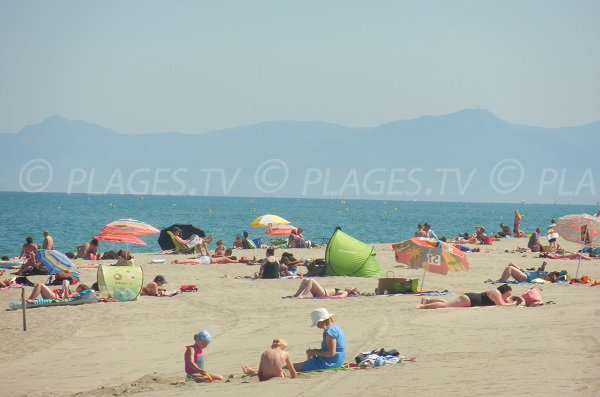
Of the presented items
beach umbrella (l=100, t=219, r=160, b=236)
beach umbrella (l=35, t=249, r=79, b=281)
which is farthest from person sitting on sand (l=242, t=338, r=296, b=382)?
beach umbrella (l=100, t=219, r=160, b=236)

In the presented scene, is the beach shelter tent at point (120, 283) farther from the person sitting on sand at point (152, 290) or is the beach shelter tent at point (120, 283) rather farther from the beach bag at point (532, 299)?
the beach bag at point (532, 299)

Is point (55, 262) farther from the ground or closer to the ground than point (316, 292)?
closer to the ground

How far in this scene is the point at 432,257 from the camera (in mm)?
19688

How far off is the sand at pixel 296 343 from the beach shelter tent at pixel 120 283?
1.06ft

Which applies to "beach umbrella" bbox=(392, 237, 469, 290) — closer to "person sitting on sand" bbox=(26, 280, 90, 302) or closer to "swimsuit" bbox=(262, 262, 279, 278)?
"swimsuit" bbox=(262, 262, 279, 278)

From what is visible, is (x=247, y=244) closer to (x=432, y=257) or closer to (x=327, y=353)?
(x=432, y=257)

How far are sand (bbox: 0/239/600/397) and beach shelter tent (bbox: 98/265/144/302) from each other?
32 centimetres

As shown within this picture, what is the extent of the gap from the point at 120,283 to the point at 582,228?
468 inches

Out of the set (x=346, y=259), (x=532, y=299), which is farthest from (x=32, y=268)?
(x=532, y=299)

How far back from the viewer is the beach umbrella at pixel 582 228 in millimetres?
24156

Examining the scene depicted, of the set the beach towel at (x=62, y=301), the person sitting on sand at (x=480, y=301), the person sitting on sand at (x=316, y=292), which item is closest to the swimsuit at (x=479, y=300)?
the person sitting on sand at (x=480, y=301)

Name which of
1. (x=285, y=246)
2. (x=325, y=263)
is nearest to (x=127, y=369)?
(x=325, y=263)

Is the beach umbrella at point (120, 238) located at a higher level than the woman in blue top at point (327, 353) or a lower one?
higher

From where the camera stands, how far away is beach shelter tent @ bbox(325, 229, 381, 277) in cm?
2383
